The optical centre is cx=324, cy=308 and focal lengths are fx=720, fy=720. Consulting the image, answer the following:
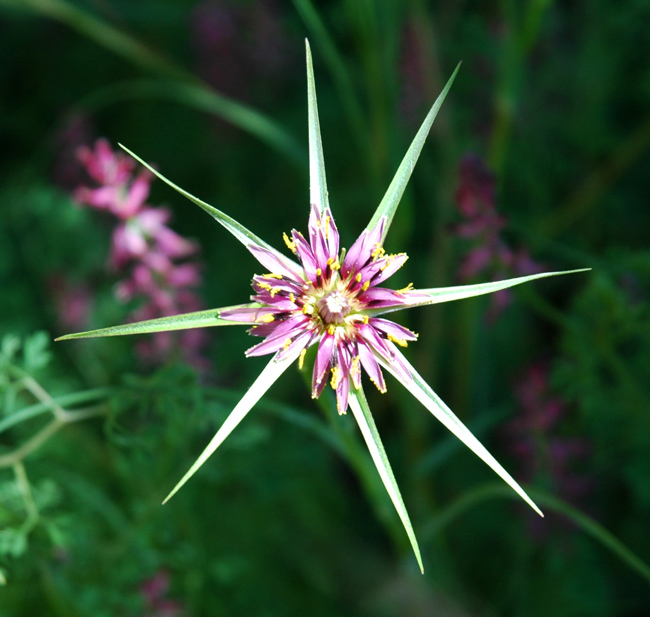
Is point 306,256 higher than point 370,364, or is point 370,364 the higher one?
point 306,256

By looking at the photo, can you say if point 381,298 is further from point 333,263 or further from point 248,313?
point 248,313

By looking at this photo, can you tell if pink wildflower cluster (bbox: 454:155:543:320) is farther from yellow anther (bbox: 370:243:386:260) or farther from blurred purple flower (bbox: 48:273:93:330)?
blurred purple flower (bbox: 48:273:93:330)

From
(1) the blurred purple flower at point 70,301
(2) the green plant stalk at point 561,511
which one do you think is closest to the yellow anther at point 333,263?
(2) the green plant stalk at point 561,511

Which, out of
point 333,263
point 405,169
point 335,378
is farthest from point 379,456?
point 405,169

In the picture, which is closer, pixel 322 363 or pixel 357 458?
pixel 322 363

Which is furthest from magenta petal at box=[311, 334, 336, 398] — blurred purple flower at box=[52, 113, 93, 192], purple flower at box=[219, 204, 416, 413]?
blurred purple flower at box=[52, 113, 93, 192]

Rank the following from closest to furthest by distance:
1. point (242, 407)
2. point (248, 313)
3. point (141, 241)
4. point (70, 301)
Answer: point (242, 407) → point (248, 313) → point (141, 241) → point (70, 301)

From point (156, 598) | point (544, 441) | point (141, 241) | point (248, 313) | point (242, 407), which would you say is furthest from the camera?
point (544, 441)

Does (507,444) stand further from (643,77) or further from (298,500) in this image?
(643,77)
